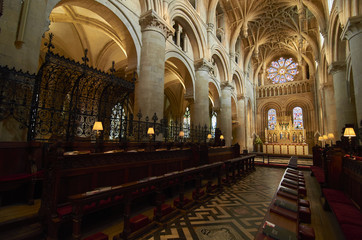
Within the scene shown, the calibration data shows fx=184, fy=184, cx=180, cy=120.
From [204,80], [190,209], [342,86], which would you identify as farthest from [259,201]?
[342,86]

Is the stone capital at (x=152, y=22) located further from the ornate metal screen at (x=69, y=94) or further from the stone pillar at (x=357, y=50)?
the stone pillar at (x=357, y=50)

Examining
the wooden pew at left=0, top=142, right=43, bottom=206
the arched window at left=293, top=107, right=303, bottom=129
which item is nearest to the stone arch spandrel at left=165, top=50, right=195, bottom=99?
the wooden pew at left=0, top=142, right=43, bottom=206

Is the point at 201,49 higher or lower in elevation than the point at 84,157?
higher

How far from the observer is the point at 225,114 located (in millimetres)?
16344

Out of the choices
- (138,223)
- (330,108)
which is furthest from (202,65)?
(138,223)

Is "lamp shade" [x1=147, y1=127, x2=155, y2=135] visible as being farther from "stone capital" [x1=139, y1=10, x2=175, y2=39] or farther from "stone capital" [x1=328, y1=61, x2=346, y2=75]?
"stone capital" [x1=328, y1=61, x2=346, y2=75]

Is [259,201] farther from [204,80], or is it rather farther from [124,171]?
[204,80]

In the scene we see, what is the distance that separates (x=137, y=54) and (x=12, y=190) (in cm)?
659

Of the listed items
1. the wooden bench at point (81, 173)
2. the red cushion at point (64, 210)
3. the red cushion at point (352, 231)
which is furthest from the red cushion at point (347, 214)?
the red cushion at point (64, 210)

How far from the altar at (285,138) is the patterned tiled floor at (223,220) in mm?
17657

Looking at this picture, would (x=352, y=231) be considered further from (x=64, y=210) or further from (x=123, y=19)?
(x=123, y=19)

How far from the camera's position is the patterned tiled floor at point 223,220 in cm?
278

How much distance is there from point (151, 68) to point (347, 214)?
7.61 meters

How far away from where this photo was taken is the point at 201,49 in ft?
42.8
